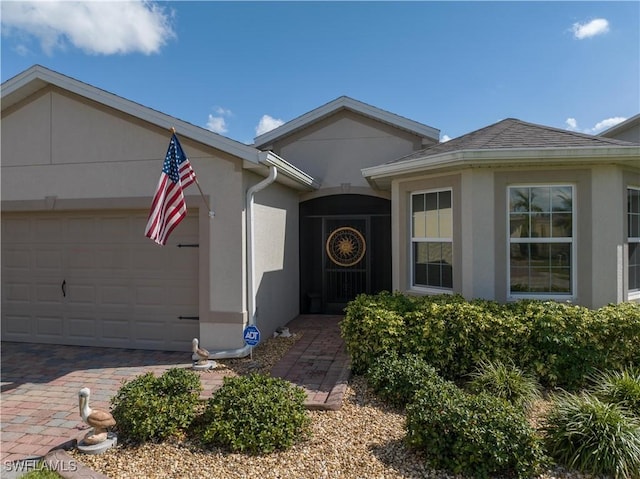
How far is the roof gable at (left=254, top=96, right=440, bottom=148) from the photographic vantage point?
982cm

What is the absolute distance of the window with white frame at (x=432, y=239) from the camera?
22.0 ft

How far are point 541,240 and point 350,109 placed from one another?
6.02 meters

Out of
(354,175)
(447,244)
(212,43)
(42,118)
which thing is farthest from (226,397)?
(212,43)

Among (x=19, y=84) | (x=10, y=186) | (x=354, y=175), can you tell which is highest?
(x=19, y=84)

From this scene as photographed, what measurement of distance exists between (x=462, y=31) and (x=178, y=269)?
7671 millimetres

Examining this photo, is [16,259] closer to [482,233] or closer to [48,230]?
[48,230]

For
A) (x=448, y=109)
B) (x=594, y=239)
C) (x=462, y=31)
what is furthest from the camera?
(x=448, y=109)

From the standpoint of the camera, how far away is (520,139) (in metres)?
6.29

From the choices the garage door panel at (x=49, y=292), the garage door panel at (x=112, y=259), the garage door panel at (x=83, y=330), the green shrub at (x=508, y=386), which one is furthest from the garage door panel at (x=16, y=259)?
the green shrub at (x=508, y=386)

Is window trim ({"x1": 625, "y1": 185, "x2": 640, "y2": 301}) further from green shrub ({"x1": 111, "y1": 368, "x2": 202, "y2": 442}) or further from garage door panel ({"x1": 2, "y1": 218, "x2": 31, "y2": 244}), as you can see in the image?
garage door panel ({"x1": 2, "y1": 218, "x2": 31, "y2": 244})

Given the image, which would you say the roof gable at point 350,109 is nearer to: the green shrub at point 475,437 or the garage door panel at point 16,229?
the garage door panel at point 16,229

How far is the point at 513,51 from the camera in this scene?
8.27 meters

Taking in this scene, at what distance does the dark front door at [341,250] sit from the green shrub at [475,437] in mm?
6385

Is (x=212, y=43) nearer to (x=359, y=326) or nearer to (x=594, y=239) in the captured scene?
(x=359, y=326)
